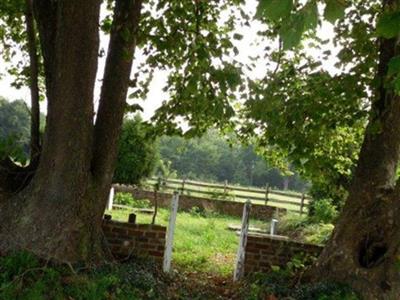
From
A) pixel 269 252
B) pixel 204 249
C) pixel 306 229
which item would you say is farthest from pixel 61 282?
pixel 306 229

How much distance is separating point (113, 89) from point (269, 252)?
334cm

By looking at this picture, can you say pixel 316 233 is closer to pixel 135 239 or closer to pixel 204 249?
pixel 204 249

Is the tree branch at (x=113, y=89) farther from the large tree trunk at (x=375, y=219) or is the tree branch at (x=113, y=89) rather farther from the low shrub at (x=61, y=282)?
the large tree trunk at (x=375, y=219)

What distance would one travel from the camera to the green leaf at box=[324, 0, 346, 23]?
2051 mm

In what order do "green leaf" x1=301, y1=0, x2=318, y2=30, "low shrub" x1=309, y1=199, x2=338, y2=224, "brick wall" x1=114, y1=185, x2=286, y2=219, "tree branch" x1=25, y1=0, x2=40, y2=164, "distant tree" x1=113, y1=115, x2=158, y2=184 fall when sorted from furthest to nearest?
"brick wall" x1=114, y1=185, x2=286, y2=219
"distant tree" x1=113, y1=115, x2=158, y2=184
"low shrub" x1=309, y1=199, x2=338, y2=224
"tree branch" x1=25, y1=0, x2=40, y2=164
"green leaf" x1=301, y1=0, x2=318, y2=30

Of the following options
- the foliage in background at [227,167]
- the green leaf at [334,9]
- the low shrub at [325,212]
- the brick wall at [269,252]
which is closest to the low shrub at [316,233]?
the low shrub at [325,212]

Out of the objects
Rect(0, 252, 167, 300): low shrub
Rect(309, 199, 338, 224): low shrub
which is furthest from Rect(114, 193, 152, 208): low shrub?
Rect(0, 252, 167, 300): low shrub

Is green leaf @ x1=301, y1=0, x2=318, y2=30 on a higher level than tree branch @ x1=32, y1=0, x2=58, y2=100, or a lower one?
lower

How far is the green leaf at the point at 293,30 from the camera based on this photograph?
1.96 meters

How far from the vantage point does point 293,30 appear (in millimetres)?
1979

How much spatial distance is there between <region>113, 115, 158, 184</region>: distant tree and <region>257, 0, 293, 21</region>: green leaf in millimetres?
17467

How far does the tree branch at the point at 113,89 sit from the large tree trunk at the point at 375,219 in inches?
118

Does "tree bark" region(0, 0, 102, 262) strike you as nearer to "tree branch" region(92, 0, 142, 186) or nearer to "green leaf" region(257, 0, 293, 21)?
"tree branch" region(92, 0, 142, 186)

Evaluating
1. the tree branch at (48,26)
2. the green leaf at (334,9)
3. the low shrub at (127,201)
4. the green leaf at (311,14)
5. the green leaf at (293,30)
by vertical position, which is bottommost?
the low shrub at (127,201)
